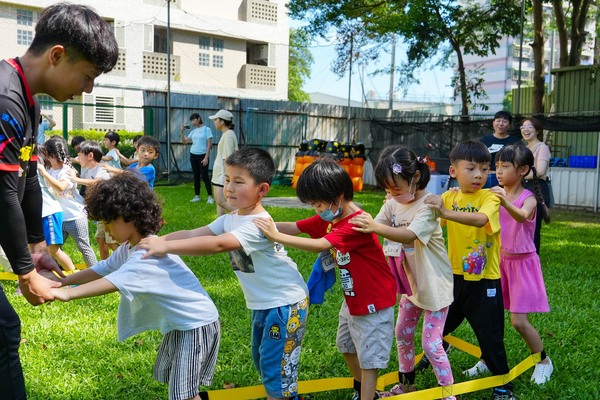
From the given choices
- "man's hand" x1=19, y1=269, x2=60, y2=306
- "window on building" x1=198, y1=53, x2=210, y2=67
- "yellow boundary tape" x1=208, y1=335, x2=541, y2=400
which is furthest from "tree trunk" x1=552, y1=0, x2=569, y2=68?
→ "man's hand" x1=19, y1=269, x2=60, y2=306

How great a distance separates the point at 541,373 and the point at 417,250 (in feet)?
4.40

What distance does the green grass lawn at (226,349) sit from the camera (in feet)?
12.8

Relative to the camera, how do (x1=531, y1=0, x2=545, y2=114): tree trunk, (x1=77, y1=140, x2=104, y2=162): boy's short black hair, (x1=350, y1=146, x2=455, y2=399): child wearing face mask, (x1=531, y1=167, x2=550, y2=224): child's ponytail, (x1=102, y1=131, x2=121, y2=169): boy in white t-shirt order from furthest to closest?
(x1=531, y1=0, x2=545, y2=114): tree trunk
(x1=102, y1=131, x2=121, y2=169): boy in white t-shirt
(x1=77, y1=140, x2=104, y2=162): boy's short black hair
(x1=531, y1=167, x2=550, y2=224): child's ponytail
(x1=350, y1=146, x2=455, y2=399): child wearing face mask

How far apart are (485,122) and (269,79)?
17.4m

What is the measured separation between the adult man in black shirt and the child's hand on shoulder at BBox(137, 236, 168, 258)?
46 centimetres

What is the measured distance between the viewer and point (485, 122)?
610 inches

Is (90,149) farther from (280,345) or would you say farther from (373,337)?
(373,337)

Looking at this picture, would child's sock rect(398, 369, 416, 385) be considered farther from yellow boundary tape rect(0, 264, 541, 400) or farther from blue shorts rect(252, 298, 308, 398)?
blue shorts rect(252, 298, 308, 398)

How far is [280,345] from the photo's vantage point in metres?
3.16

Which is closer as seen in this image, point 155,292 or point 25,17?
point 155,292

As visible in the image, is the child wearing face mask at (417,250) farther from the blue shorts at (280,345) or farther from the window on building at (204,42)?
the window on building at (204,42)

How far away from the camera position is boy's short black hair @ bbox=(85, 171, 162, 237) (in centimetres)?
285

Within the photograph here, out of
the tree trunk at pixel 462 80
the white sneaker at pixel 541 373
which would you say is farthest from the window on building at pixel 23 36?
the white sneaker at pixel 541 373

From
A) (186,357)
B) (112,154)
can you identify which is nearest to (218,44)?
(112,154)
